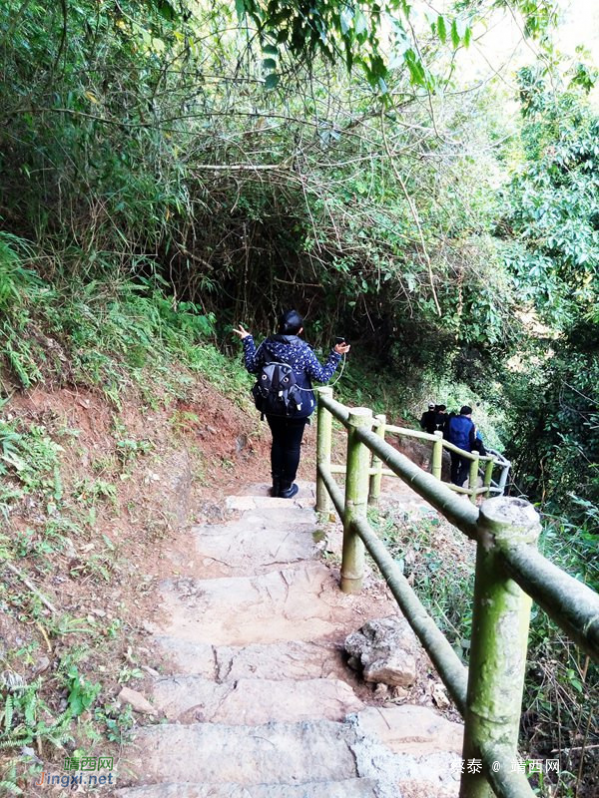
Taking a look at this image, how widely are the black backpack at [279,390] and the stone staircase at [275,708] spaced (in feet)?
4.06

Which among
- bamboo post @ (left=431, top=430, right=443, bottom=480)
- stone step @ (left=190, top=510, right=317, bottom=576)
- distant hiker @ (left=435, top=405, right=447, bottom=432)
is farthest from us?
distant hiker @ (left=435, top=405, right=447, bottom=432)

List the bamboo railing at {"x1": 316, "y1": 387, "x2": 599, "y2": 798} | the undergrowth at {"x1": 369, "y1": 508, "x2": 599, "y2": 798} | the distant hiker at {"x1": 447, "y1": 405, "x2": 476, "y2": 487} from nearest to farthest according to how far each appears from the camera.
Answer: the bamboo railing at {"x1": 316, "y1": 387, "x2": 599, "y2": 798} → the undergrowth at {"x1": 369, "y1": 508, "x2": 599, "y2": 798} → the distant hiker at {"x1": 447, "y1": 405, "x2": 476, "y2": 487}

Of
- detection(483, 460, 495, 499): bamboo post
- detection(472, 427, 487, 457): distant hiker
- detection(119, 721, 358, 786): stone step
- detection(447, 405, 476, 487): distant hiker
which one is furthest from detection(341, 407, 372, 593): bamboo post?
detection(472, 427, 487, 457): distant hiker

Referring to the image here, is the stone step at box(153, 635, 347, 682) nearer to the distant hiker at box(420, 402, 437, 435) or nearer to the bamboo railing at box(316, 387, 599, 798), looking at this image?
the bamboo railing at box(316, 387, 599, 798)

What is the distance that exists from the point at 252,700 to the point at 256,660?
250mm

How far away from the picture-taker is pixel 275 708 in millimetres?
2016

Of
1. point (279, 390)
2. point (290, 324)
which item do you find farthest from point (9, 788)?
point (290, 324)

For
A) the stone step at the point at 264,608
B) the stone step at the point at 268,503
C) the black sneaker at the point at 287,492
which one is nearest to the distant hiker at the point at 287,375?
the stone step at the point at 268,503

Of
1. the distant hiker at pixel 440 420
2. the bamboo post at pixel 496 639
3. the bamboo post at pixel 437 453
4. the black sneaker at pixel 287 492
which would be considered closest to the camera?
the bamboo post at pixel 496 639

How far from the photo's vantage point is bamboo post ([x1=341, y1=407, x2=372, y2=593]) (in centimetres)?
256

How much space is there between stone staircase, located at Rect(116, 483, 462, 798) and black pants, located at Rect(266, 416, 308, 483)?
4.24 ft

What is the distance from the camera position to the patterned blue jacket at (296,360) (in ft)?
13.4

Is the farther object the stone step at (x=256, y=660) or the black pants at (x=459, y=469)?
the black pants at (x=459, y=469)

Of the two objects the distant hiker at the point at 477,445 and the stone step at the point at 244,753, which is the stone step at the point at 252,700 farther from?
the distant hiker at the point at 477,445
